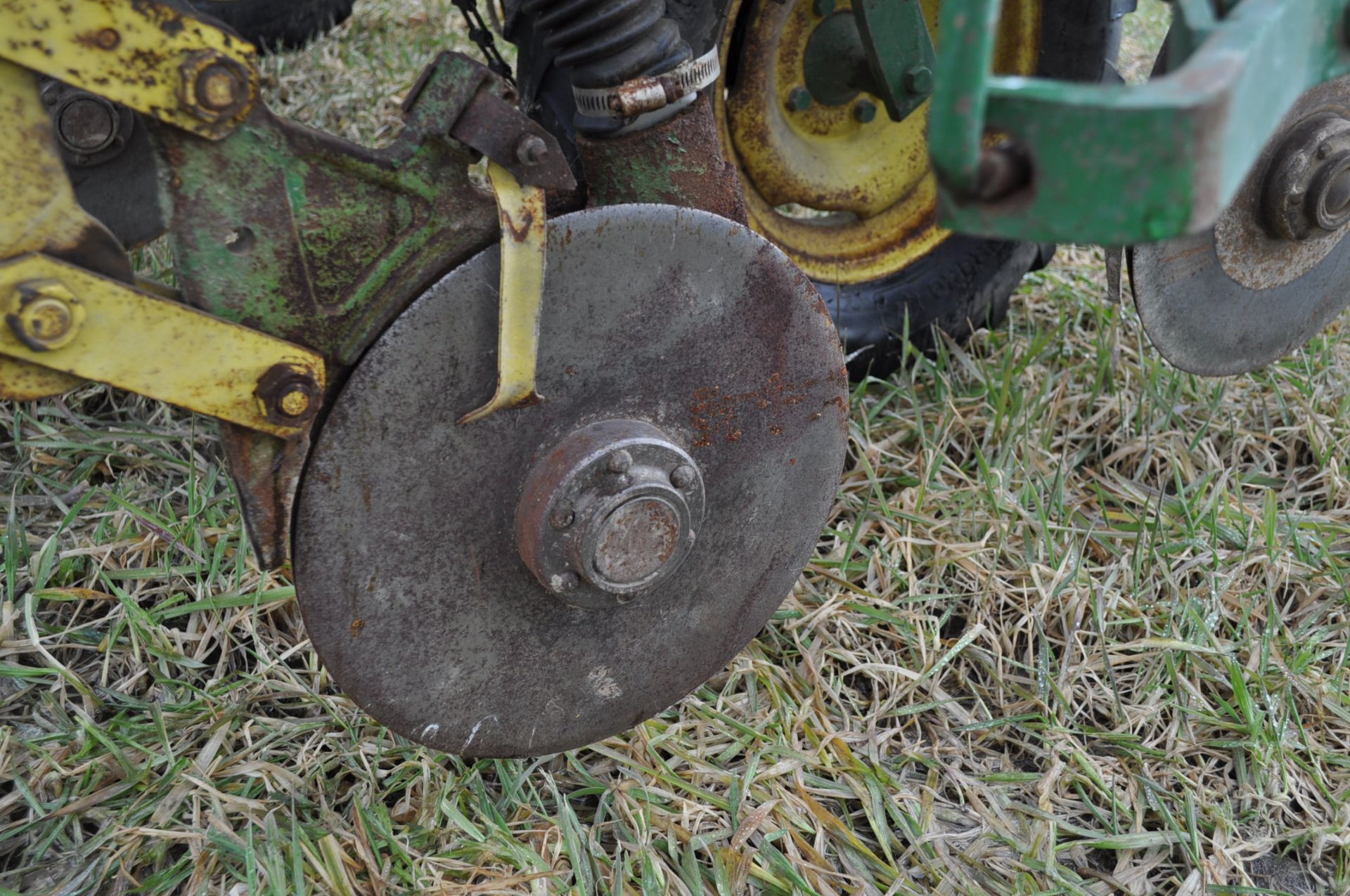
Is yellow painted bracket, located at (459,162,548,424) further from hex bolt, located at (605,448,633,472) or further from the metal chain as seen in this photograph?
the metal chain

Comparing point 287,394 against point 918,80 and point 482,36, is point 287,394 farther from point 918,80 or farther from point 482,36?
point 918,80

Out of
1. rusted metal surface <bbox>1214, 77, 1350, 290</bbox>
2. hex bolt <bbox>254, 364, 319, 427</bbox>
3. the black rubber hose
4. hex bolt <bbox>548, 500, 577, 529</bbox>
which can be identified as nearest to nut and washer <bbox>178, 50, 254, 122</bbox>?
hex bolt <bbox>254, 364, 319, 427</bbox>

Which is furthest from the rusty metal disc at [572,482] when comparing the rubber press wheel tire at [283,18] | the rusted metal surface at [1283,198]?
the rubber press wheel tire at [283,18]

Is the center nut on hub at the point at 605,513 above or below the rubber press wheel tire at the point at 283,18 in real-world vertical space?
below

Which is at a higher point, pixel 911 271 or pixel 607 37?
pixel 607 37

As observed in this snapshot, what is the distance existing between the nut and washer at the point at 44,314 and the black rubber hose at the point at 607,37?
504mm

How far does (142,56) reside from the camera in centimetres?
84

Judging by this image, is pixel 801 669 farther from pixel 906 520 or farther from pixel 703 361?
pixel 703 361

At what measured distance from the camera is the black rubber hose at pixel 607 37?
3.52 ft

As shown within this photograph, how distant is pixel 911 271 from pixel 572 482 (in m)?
1.06

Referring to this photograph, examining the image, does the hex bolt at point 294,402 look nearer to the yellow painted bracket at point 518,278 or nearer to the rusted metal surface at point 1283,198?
the yellow painted bracket at point 518,278

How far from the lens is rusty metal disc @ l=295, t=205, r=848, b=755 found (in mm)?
1009

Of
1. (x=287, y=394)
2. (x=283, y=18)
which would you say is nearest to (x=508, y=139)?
(x=287, y=394)

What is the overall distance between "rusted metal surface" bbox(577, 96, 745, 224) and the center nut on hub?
0.25m
